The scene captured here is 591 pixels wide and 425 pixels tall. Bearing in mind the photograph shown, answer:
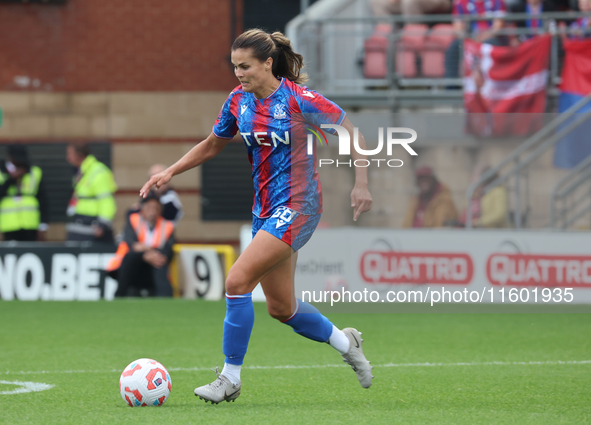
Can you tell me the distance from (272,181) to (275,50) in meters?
0.73

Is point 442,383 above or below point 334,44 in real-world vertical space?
below

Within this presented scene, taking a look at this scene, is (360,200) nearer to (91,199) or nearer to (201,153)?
(201,153)

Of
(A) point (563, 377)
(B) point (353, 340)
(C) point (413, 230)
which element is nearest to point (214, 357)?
(B) point (353, 340)

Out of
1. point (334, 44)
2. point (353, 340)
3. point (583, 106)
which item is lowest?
point (353, 340)

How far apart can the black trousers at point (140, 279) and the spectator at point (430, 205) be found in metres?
3.21

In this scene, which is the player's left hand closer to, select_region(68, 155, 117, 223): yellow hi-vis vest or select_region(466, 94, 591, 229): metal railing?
select_region(466, 94, 591, 229): metal railing

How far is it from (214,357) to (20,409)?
2.51 meters

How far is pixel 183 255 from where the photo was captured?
12789 mm

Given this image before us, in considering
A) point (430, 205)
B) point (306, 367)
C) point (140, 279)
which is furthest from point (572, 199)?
point (306, 367)

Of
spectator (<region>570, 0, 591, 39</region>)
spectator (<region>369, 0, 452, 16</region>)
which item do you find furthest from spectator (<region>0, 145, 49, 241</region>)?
spectator (<region>570, 0, 591, 39</region>)

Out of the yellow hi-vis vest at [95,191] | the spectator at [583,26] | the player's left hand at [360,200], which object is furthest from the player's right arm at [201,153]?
the spectator at [583,26]

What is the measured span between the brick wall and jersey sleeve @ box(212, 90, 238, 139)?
37.9ft

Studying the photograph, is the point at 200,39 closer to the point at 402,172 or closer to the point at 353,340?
the point at 402,172

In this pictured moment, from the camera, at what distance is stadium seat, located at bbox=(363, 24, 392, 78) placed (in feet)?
45.0
